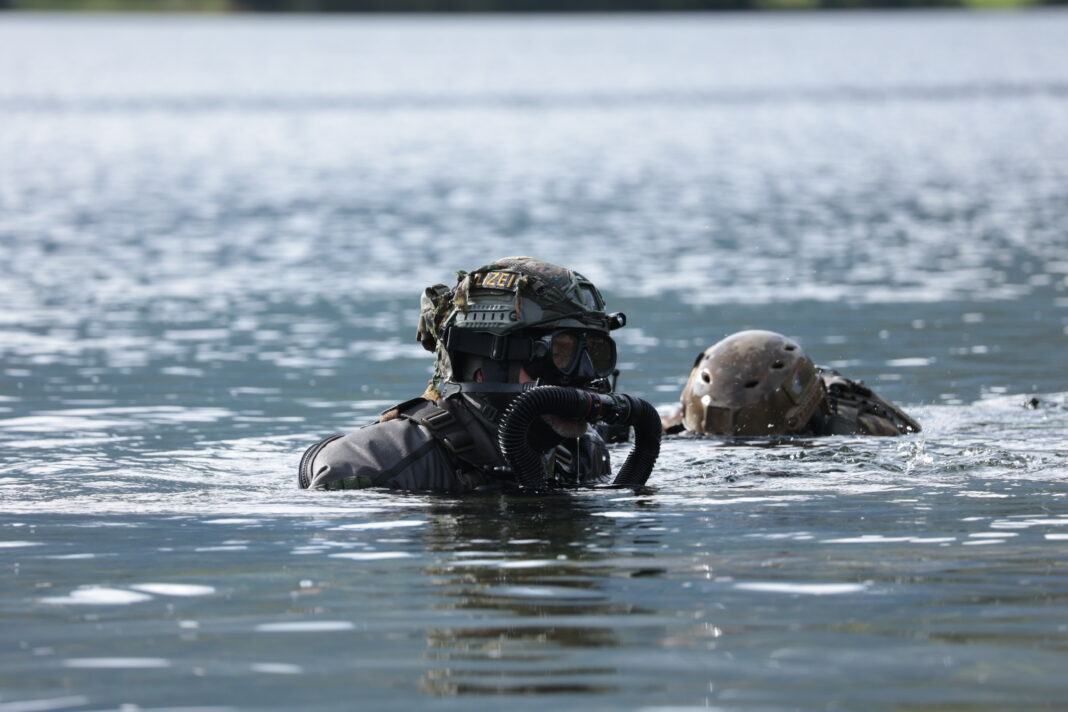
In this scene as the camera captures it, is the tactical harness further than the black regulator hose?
Yes

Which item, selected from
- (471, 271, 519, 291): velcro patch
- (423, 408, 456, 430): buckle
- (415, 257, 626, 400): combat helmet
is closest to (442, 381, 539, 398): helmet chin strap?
(415, 257, 626, 400): combat helmet

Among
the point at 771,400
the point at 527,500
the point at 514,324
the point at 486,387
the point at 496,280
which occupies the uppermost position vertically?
the point at 496,280

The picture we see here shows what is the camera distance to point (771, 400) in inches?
487

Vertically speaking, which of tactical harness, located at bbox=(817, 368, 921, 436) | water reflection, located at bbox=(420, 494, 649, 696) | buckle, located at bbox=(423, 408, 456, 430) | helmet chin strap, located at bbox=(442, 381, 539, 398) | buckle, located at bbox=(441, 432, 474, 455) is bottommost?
water reflection, located at bbox=(420, 494, 649, 696)

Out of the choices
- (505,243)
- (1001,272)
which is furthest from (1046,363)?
(505,243)

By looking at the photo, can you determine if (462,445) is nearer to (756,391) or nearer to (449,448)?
(449,448)

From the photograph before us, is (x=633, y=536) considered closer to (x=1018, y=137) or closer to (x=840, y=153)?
(x=840, y=153)

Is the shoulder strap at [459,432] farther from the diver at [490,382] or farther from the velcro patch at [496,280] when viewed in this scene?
the velcro patch at [496,280]

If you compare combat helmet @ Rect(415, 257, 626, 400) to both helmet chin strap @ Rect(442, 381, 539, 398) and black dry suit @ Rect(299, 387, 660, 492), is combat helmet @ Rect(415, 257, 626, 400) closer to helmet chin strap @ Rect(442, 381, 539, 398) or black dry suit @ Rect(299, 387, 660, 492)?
helmet chin strap @ Rect(442, 381, 539, 398)

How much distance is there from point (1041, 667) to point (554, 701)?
5.60 feet

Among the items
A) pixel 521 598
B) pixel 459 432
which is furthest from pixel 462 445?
pixel 521 598

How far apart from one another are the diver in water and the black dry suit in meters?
2.64

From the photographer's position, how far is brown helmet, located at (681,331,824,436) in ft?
40.7

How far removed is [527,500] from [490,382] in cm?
64
